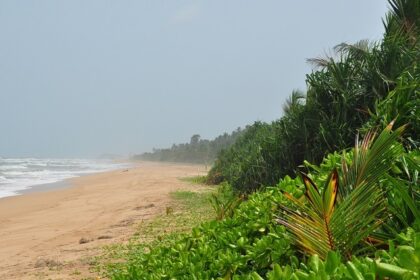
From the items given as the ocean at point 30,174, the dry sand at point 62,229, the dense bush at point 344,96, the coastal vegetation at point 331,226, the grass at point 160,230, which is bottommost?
the dry sand at point 62,229

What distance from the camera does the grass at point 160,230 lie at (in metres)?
6.68

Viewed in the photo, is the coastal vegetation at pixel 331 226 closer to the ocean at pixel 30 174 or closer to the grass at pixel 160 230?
the grass at pixel 160 230

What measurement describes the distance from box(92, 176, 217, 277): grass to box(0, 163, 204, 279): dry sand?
0.85 feet

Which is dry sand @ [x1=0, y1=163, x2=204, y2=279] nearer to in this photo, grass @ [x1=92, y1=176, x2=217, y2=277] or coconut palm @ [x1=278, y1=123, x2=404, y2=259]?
grass @ [x1=92, y1=176, x2=217, y2=277]

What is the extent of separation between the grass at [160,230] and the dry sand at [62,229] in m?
0.26

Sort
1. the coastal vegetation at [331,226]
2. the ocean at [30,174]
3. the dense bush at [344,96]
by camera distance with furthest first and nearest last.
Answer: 1. the ocean at [30,174]
2. the dense bush at [344,96]
3. the coastal vegetation at [331,226]

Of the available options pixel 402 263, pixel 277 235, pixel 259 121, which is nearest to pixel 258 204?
pixel 277 235

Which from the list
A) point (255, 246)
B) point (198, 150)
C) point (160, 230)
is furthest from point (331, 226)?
point (198, 150)

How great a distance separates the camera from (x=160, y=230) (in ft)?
28.5

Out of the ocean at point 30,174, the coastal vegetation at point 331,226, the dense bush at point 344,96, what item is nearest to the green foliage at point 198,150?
the ocean at point 30,174

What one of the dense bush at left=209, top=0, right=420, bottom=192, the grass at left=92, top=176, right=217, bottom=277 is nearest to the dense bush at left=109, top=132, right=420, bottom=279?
the grass at left=92, top=176, right=217, bottom=277

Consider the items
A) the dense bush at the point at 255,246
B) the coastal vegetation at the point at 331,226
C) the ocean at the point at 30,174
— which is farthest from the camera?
the ocean at the point at 30,174

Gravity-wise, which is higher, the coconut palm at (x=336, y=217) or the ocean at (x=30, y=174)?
the coconut palm at (x=336, y=217)

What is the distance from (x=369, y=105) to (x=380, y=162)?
14.2ft
